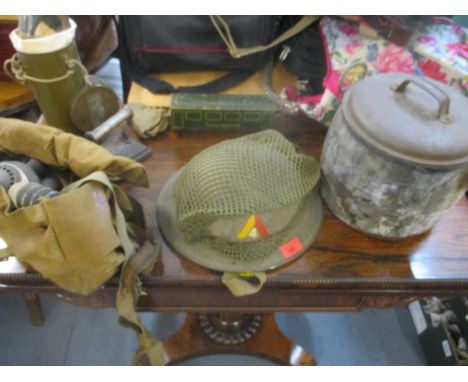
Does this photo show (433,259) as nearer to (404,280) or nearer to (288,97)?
(404,280)

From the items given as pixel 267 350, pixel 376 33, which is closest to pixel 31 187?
pixel 376 33

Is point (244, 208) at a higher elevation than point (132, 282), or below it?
higher

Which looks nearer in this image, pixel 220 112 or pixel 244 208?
pixel 244 208

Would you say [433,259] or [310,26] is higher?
[310,26]

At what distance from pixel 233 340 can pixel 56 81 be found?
2.61ft

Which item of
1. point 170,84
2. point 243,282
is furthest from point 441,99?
point 170,84

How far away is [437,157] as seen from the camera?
51 centimetres

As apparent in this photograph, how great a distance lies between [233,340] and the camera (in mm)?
1077

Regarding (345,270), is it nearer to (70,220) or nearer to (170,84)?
(70,220)

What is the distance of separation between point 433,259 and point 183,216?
420 millimetres

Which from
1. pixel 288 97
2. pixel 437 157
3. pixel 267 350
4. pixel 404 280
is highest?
pixel 437 157

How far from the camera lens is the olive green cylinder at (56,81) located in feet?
2.11

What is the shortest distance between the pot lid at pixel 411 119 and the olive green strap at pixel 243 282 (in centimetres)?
26

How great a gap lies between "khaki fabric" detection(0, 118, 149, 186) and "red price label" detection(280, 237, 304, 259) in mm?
283
